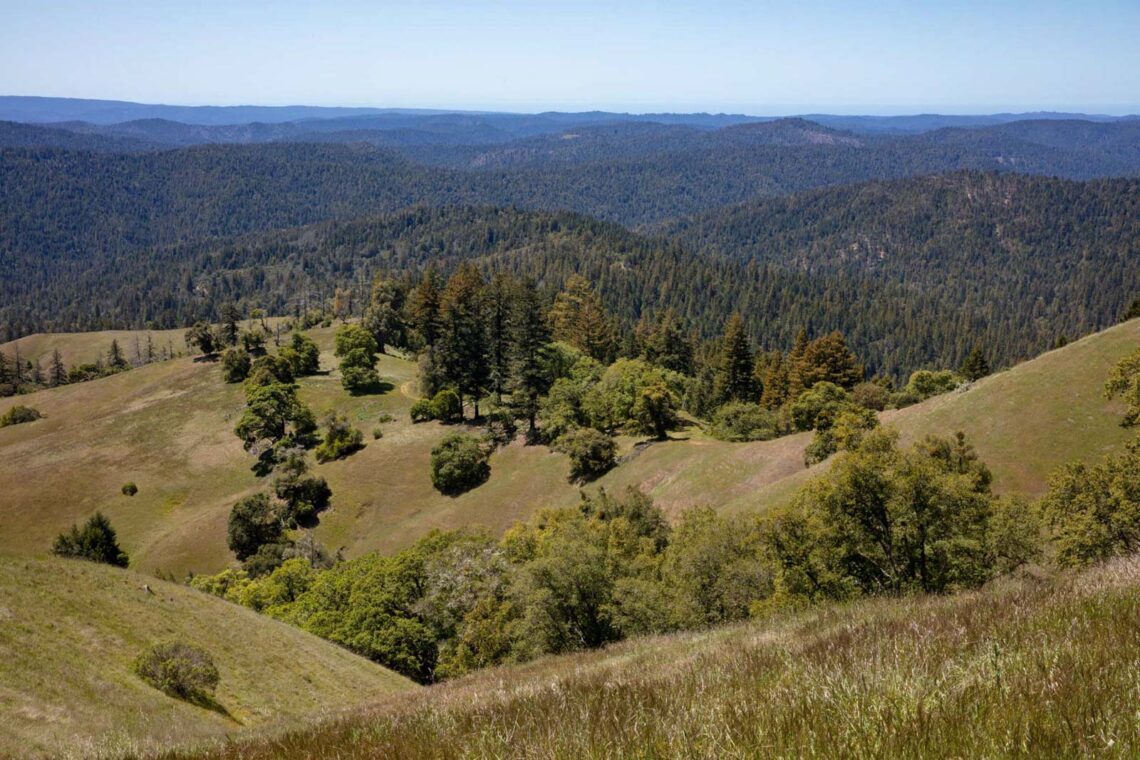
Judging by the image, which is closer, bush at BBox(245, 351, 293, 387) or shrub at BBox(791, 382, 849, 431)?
shrub at BBox(791, 382, 849, 431)

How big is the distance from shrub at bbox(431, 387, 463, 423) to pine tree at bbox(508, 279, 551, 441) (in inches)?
391

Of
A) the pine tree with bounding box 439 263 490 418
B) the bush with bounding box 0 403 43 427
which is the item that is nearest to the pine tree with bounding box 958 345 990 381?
the pine tree with bounding box 439 263 490 418

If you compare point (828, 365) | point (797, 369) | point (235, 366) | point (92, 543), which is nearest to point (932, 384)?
point (828, 365)

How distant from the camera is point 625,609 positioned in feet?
82.5

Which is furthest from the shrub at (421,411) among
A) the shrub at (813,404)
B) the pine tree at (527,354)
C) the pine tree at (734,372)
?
the shrub at (813,404)

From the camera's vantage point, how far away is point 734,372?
81.8 m

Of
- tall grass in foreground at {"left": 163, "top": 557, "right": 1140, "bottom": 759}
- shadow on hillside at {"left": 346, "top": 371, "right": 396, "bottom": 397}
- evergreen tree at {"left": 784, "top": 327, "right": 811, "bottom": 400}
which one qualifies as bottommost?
shadow on hillside at {"left": 346, "top": 371, "right": 396, "bottom": 397}

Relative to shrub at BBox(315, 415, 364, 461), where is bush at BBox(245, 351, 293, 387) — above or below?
above

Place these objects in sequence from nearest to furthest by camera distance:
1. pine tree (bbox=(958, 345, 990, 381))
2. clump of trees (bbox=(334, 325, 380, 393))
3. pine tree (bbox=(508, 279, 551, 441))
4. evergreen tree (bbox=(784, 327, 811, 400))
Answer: pine tree (bbox=(508, 279, 551, 441)) → evergreen tree (bbox=(784, 327, 811, 400)) → pine tree (bbox=(958, 345, 990, 381)) → clump of trees (bbox=(334, 325, 380, 393))

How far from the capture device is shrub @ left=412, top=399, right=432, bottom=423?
242 feet

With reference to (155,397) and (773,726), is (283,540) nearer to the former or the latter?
(155,397)

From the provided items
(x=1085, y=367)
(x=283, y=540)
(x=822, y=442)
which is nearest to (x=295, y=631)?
(x=283, y=540)

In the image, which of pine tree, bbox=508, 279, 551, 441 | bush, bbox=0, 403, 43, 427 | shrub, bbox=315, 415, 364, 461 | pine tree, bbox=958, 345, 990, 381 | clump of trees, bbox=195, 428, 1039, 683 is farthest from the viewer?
bush, bbox=0, 403, 43, 427

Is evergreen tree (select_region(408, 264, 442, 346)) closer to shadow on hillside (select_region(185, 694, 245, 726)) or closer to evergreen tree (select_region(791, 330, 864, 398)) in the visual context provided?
evergreen tree (select_region(791, 330, 864, 398))
